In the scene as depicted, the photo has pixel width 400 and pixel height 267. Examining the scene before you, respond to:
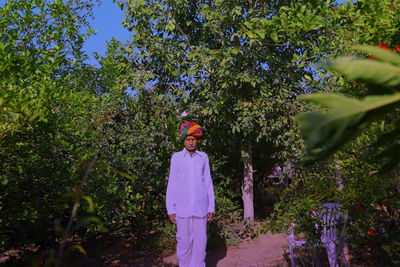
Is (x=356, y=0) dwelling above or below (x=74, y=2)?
below

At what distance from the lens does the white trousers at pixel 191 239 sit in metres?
4.42

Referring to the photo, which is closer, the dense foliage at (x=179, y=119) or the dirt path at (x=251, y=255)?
the dense foliage at (x=179, y=119)

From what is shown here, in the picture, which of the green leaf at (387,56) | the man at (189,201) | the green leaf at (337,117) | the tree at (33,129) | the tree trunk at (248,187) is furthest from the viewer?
the tree trunk at (248,187)

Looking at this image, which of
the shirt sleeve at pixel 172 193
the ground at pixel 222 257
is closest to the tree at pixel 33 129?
the shirt sleeve at pixel 172 193

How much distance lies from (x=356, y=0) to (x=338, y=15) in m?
0.34

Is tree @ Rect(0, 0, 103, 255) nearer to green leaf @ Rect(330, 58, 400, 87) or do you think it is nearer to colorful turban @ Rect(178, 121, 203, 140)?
colorful turban @ Rect(178, 121, 203, 140)

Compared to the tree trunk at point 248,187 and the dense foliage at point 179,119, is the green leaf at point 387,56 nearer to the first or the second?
the dense foliage at point 179,119

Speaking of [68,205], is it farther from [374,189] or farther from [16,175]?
[374,189]

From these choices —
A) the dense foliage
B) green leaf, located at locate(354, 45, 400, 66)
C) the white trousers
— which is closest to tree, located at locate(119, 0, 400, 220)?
the dense foliage

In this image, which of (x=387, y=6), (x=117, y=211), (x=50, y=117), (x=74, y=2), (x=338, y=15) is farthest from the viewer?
(x=74, y=2)

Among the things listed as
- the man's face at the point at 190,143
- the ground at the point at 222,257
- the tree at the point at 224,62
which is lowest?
the ground at the point at 222,257

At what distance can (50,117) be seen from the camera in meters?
3.79

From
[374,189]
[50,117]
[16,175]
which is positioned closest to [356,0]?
[374,189]

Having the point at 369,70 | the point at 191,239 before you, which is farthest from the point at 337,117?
the point at 191,239
